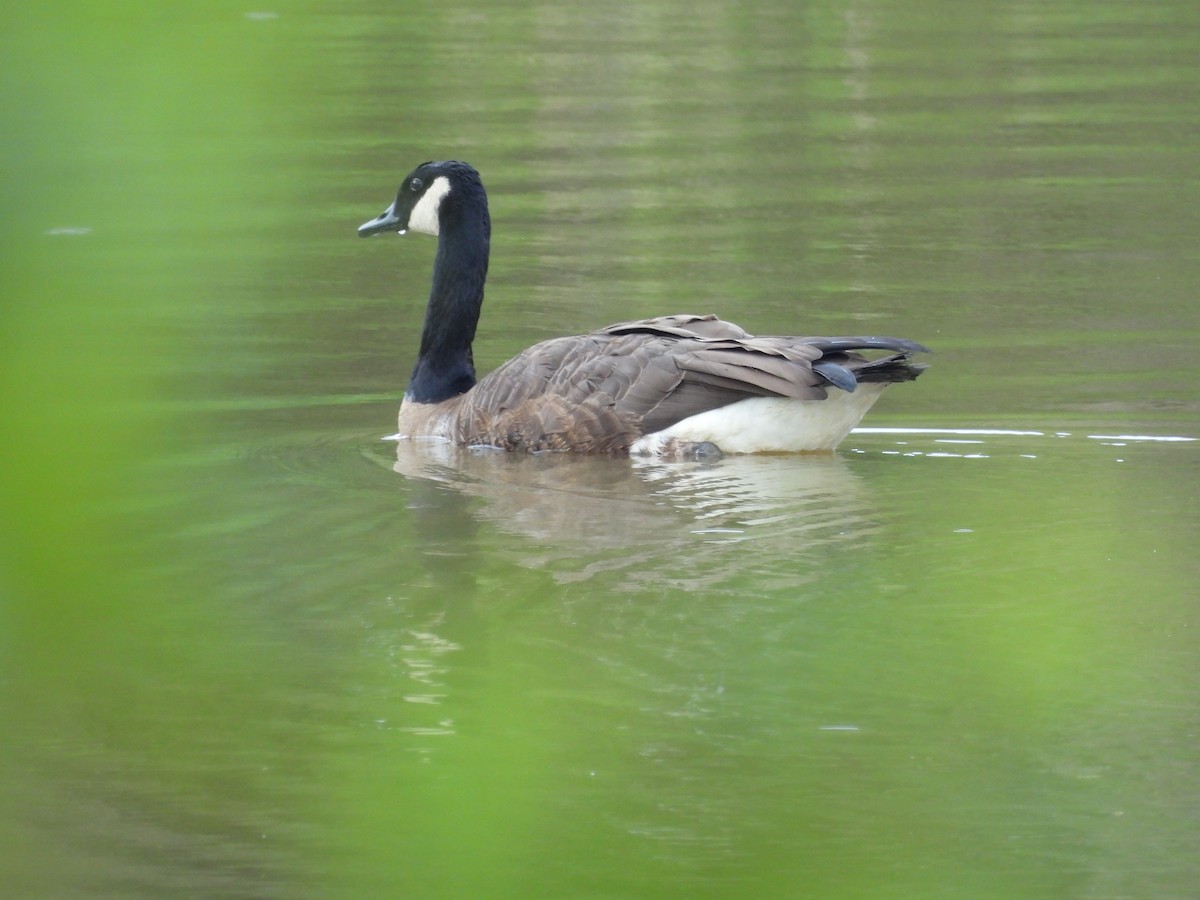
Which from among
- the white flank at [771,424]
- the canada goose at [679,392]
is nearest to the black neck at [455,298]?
the canada goose at [679,392]

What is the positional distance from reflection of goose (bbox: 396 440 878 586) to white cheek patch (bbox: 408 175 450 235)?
149 cm

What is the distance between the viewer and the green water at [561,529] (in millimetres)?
1471

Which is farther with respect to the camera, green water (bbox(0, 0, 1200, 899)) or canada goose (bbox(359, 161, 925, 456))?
canada goose (bbox(359, 161, 925, 456))

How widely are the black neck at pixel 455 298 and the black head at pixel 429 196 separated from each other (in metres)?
0.03

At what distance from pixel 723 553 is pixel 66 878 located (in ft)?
14.7

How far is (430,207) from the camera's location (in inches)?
409

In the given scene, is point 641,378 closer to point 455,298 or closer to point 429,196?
point 455,298

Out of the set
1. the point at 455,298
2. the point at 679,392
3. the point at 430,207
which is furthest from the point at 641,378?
the point at 430,207

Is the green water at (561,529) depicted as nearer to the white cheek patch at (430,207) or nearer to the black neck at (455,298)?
the black neck at (455,298)

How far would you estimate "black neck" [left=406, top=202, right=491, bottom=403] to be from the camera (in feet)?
33.2

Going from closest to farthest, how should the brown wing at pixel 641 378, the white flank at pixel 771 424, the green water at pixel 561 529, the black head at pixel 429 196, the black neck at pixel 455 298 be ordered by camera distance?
the green water at pixel 561 529 → the brown wing at pixel 641 378 → the white flank at pixel 771 424 → the black neck at pixel 455 298 → the black head at pixel 429 196

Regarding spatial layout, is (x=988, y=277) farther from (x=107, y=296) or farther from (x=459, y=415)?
(x=107, y=296)

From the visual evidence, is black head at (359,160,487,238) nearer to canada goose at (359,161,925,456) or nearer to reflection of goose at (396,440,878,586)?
canada goose at (359,161,925,456)

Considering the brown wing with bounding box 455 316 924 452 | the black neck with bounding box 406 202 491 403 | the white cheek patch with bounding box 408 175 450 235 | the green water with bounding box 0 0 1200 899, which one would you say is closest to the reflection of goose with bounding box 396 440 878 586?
the green water with bounding box 0 0 1200 899
